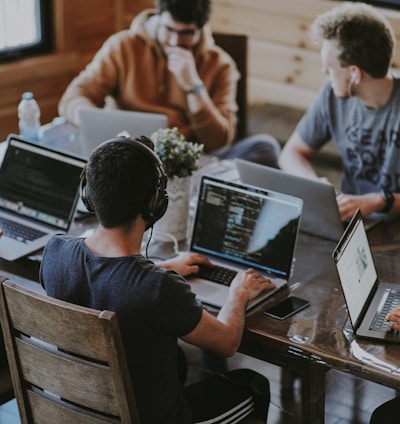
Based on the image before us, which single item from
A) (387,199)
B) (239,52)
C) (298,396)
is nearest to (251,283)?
(387,199)

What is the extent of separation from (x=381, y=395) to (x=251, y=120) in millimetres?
2020

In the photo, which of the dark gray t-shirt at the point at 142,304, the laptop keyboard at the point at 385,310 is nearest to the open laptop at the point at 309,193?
the laptop keyboard at the point at 385,310

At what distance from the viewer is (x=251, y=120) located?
4656 millimetres

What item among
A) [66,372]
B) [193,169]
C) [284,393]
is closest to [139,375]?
[66,372]

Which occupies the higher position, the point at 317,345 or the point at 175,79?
the point at 175,79

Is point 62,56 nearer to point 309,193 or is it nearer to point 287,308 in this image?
point 309,193

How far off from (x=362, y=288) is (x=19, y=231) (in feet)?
3.49

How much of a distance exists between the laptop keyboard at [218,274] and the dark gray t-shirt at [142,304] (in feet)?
1.48

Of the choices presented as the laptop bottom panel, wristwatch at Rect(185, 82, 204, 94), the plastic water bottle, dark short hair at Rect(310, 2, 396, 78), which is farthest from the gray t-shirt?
the laptop bottom panel

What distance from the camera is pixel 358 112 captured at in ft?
10.2

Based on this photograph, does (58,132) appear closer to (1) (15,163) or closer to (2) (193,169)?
(1) (15,163)

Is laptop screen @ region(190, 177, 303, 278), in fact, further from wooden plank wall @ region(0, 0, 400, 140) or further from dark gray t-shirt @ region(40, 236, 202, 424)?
wooden plank wall @ region(0, 0, 400, 140)

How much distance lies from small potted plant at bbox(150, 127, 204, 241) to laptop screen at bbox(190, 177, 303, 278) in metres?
0.11

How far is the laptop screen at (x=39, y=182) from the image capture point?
105 inches
